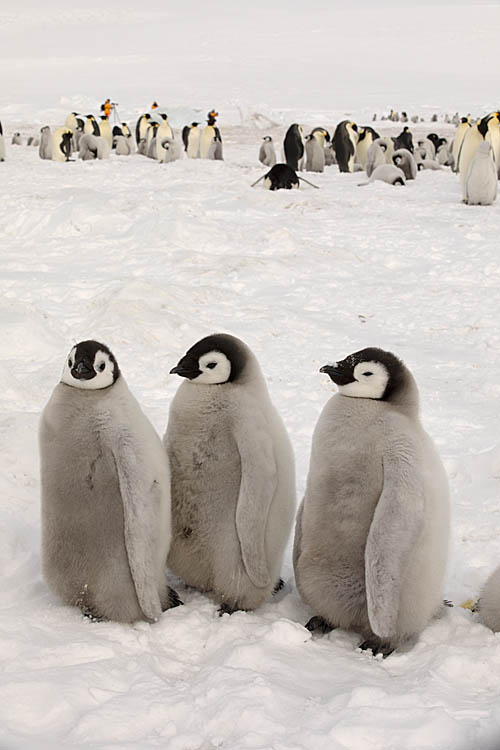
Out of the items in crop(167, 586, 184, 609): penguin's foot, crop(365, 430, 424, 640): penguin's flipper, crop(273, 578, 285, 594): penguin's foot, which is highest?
crop(365, 430, 424, 640): penguin's flipper

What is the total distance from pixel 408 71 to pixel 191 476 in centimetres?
7418

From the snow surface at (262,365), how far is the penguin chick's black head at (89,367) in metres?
0.76

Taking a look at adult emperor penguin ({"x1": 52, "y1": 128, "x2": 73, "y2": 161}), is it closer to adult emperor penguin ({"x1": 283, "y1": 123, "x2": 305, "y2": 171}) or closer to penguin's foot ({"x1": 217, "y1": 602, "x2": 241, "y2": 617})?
adult emperor penguin ({"x1": 283, "y1": 123, "x2": 305, "y2": 171})

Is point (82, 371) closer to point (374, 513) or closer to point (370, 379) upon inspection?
point (370, 379)

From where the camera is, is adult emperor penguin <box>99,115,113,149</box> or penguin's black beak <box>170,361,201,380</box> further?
adult emperor penguin <box>99,115,113,149</box>

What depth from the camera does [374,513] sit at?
8.70 feet

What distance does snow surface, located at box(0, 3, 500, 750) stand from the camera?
2.17 meters

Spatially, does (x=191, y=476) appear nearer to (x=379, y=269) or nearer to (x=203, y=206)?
(x=379, y=269)

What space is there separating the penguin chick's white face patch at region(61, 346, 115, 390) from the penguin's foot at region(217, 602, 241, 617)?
88cm

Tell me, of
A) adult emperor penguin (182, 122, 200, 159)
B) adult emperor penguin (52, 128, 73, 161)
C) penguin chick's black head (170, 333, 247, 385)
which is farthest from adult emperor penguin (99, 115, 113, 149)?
penguin chick's black head (170, 333, 247, 385)

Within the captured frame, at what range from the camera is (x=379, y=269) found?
327 inches

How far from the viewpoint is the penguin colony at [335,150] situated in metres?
13.0

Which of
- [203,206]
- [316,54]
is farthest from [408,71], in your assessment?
[203,206]

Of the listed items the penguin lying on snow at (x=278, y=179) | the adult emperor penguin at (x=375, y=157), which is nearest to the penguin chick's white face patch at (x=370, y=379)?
the penguin lying on snow at (x=278, y=179)
